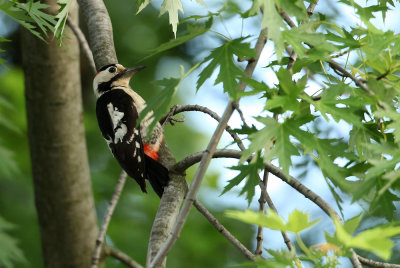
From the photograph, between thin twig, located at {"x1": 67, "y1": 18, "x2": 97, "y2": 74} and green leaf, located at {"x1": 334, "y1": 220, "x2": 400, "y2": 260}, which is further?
thin twig, located at {"x1": 67, "y1": 18, "x2": 97, "y2": 74}

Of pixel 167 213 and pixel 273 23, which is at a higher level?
pixel 273 23

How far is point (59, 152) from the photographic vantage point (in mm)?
3666

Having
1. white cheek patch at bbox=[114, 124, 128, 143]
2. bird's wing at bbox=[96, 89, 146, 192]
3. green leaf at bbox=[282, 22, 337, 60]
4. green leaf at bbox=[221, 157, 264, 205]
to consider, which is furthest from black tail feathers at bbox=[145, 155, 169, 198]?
green leaf at bbox=[282, 22, 337, 60]

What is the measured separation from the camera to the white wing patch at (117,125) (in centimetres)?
375

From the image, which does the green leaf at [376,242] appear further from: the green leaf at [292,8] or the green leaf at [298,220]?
the green leaf at [292,8]

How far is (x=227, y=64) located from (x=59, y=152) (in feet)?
7.14

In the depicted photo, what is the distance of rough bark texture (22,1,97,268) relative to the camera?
3.56m

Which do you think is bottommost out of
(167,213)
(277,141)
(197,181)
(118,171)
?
(118,171)

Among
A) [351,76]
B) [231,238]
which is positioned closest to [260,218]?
[351,76]

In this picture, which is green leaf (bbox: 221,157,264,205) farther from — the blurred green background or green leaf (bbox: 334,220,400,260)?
the blurred green background

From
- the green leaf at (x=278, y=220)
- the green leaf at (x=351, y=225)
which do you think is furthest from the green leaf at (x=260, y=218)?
the green leaf at (x=351, y=225)

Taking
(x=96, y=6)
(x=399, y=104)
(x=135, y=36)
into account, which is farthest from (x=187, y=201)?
(x=135, y=36)

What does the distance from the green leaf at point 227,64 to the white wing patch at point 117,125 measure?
2031 millimetres

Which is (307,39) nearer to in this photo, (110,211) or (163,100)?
(163,100)
